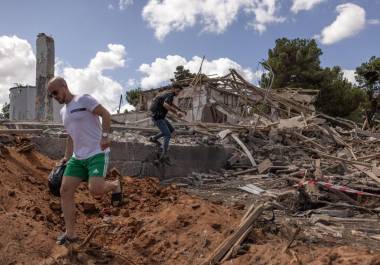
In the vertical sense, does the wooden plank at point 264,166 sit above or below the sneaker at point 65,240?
above

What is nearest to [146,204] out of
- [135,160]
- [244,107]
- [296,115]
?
[135,160]

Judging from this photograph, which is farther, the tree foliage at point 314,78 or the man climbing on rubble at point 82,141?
the tree foliage at point 314,78

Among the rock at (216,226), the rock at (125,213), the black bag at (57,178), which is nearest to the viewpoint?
the black bag at (57,178)

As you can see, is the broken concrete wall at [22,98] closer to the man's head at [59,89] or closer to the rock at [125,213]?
the rock at [125,213]

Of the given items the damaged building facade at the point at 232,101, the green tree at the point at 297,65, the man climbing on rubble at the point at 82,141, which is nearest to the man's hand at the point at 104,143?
the man climbing on rubble at the point at 82,141

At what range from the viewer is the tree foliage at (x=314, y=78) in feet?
96.4

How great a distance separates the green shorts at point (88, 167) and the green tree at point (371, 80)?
26.6 metres

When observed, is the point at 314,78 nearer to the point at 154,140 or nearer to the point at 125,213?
the point at 154,140

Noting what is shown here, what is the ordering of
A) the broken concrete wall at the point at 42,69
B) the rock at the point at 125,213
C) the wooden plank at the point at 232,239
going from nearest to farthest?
the wooden plank at the point at 232,239, the rock at the point at 125,213, the broken concrete wall at the point at 42,69

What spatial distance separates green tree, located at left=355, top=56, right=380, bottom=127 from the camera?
28938 mm

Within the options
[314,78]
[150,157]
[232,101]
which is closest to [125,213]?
[150,157]

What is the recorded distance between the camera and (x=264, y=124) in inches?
547

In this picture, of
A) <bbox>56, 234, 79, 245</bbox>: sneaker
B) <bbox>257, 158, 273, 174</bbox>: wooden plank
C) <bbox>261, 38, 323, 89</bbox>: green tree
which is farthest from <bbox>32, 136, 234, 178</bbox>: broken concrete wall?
<bbox>261, 38, 323, 89</bbox>: green tree

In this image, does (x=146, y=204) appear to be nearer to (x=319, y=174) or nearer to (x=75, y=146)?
(x=75, y=146)
